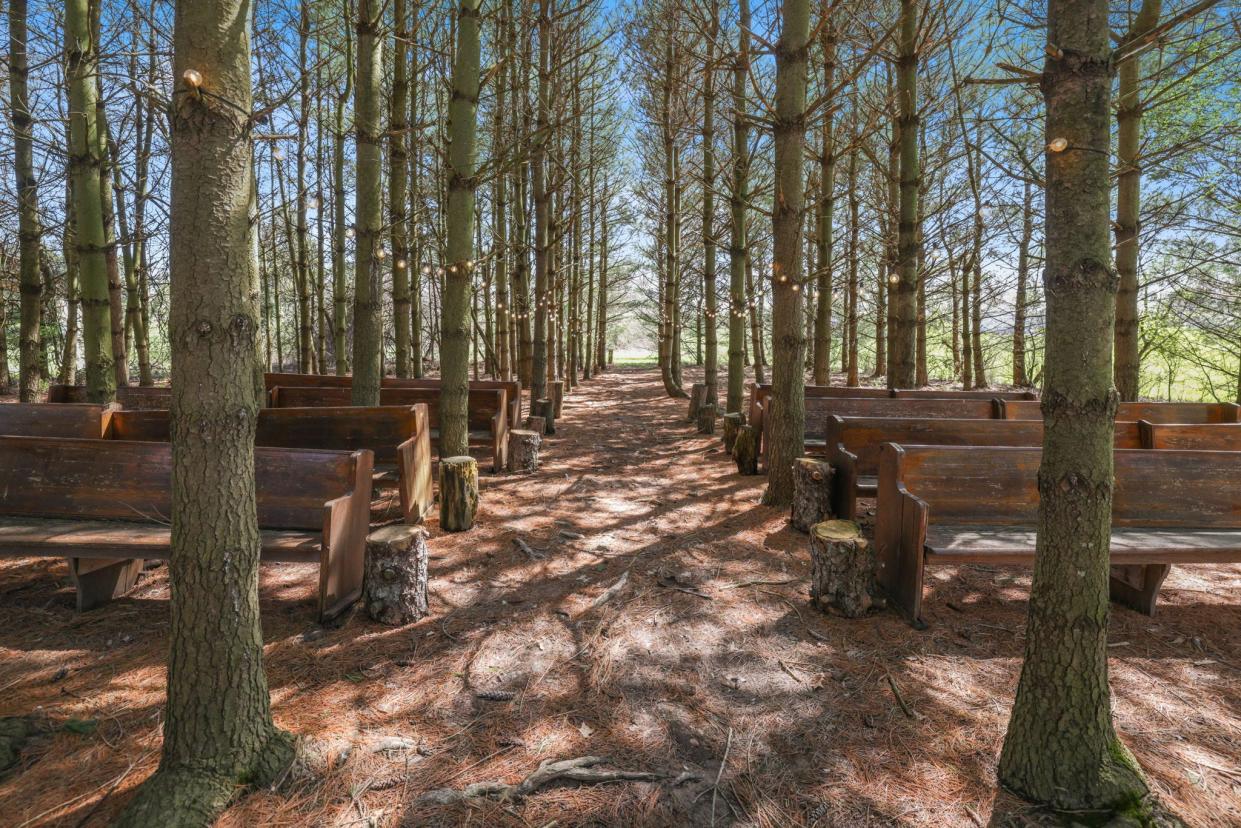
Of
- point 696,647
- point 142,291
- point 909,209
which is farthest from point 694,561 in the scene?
point 142,291

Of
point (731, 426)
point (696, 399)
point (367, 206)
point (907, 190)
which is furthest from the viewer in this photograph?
point (696, 399)

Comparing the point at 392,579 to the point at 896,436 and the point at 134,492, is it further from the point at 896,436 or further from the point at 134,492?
the point at 896,436

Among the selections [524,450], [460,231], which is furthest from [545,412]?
[460,231]

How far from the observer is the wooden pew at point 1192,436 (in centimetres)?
515

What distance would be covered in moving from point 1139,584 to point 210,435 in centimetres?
543

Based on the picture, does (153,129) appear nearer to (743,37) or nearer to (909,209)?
(743,37)

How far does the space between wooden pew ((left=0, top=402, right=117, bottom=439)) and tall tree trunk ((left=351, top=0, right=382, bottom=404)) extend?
85.9 inches

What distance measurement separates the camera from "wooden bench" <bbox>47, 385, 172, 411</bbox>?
8055 mm

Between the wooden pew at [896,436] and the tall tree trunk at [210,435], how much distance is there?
4606 millimetres

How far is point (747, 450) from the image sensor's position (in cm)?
767

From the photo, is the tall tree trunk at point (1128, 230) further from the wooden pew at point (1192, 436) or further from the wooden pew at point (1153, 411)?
the wooden pew at point (1192, 436)

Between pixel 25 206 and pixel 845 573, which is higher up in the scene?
pixel 25 206

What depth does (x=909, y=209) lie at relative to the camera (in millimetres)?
7898

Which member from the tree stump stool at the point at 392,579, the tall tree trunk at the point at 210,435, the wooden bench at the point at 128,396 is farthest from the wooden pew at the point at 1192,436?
the wooden bench at the point at 128,396
